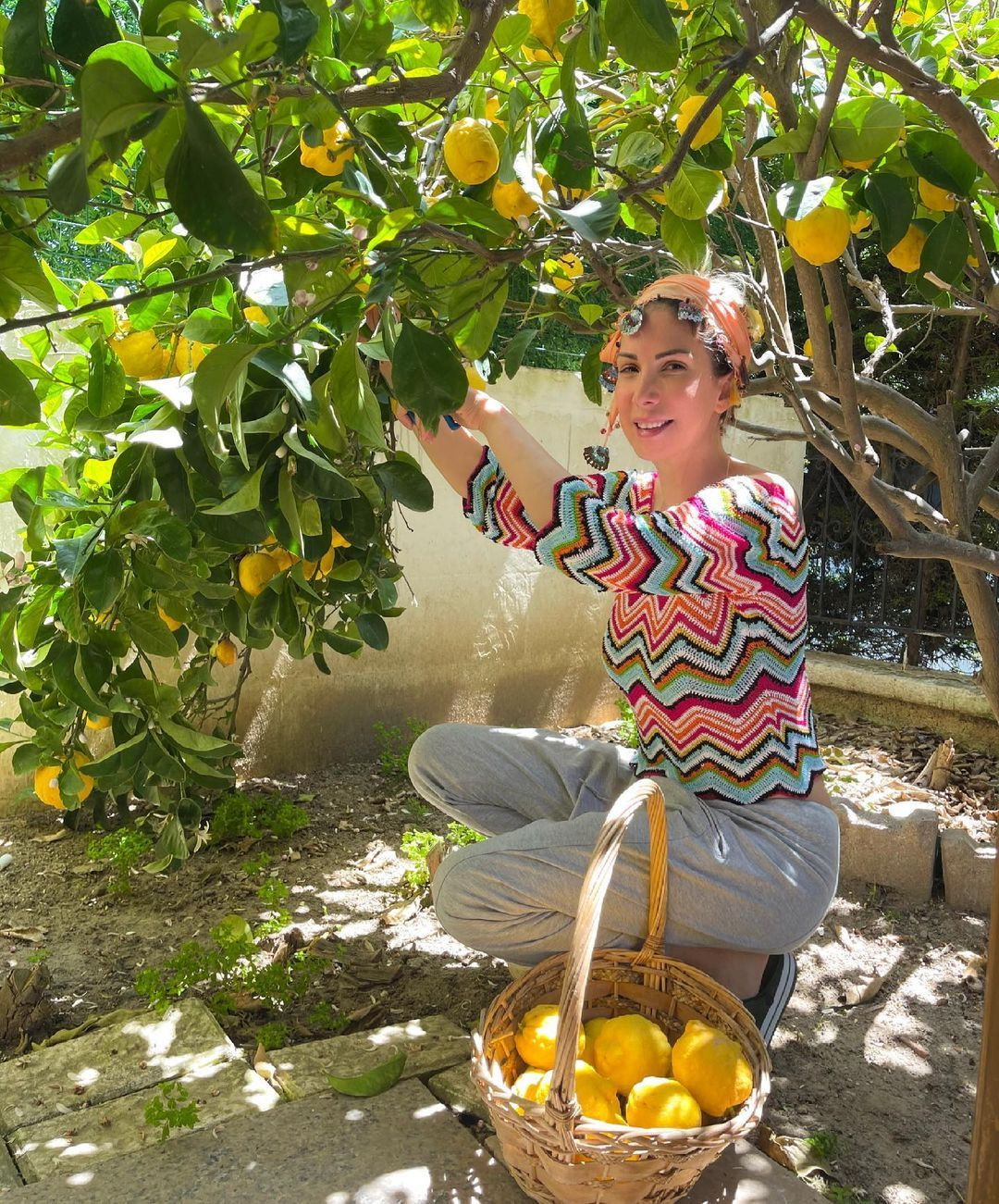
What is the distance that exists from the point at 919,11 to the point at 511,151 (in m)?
1.38

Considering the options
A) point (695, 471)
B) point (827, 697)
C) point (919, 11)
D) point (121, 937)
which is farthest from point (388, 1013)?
point (827, 697)

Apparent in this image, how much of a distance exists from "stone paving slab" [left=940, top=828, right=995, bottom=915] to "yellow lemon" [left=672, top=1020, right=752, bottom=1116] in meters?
1.71

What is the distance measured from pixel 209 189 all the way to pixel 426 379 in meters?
0.45

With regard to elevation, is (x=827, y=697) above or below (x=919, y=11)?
below

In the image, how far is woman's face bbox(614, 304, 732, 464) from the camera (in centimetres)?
193

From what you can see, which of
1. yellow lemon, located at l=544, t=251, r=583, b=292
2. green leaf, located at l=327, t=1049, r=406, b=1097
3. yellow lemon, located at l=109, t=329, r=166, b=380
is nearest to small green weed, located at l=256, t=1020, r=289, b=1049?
green leaf, located at l=327, t=1049, r=406, b=1097

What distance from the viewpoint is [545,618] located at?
15.6 feet

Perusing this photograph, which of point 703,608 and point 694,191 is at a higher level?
point 694,191

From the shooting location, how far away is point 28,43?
103 centimetres

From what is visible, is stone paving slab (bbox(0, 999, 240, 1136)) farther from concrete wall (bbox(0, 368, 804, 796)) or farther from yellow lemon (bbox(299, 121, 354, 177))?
concrete wall (bbox(0, 368, 804, 796))

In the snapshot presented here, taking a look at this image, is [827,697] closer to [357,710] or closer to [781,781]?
[357,710]

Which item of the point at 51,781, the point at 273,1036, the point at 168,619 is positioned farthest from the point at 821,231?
the point at 51,781

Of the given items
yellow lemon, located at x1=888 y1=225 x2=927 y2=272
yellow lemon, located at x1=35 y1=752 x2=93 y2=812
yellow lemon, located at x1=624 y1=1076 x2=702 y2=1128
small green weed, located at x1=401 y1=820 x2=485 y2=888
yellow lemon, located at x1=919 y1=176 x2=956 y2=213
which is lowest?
small green weed, located at x1=401 y1=820 x2=485 y2=888

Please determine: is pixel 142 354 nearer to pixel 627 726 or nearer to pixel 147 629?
pixel 147 629
